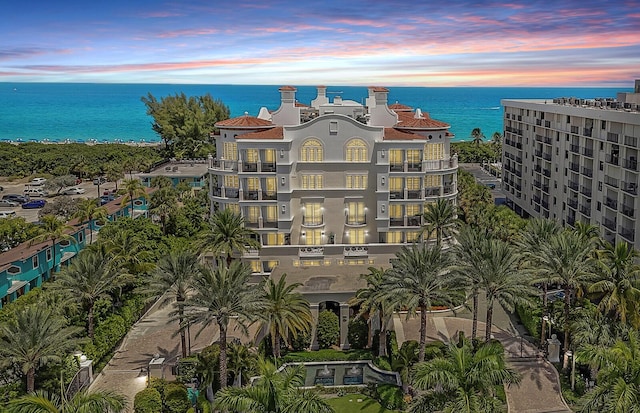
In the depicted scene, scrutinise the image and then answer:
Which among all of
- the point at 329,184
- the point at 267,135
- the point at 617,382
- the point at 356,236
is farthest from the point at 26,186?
the point at 617,382

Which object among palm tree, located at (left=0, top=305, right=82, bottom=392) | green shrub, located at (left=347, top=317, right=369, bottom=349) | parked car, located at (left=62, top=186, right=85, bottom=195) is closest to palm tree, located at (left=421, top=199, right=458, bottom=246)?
green shrub, located at (left=347, top=317, right=369, bottom=349)

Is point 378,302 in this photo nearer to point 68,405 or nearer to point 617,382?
point 617,382

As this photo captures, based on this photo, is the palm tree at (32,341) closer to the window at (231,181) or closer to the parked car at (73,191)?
the window at (231,181)

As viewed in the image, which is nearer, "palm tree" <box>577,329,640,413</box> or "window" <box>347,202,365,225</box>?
"palm tree" <box>577,329,640,413</box>

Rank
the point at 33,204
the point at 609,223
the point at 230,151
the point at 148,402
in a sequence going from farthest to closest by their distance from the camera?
the point at 33,204 → the point at 230,151 → the point at 609,223 → the point at 148,402

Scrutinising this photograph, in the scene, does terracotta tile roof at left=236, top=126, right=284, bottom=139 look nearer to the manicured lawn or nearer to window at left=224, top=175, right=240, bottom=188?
window at left=224, top=175, right=240, bottom=188

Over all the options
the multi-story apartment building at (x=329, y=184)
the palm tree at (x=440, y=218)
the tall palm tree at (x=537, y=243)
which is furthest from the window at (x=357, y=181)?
the tall palm tree at (x=537, y=243)
